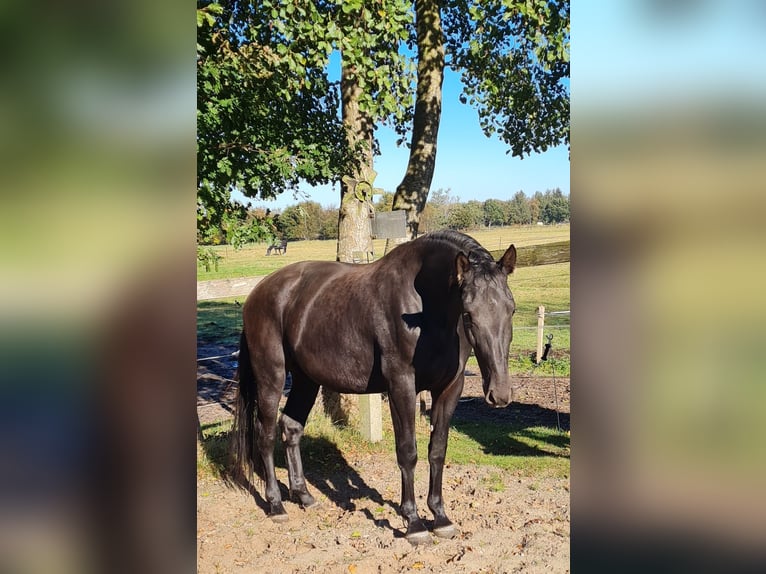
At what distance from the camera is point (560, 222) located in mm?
28828

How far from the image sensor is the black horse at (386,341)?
10.5ft

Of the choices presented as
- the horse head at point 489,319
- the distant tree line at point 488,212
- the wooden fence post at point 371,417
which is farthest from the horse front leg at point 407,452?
the distant tree line at point 488,212

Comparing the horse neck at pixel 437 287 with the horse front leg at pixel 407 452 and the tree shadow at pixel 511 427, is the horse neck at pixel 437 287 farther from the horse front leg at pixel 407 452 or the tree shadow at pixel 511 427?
the tree shadow at pixel 511 427

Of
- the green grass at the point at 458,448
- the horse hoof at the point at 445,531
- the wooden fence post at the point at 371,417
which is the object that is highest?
the wooden fence post at the point at 371,417

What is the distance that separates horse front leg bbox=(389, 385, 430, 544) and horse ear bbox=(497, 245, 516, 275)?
1.14 meters

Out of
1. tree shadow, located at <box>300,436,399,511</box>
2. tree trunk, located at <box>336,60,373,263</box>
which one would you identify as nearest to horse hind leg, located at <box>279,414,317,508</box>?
tree shadow, located at <box>300,436,399,511</box>

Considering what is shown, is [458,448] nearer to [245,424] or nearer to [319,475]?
[319,475]

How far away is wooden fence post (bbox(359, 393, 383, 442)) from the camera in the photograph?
20.2 ft

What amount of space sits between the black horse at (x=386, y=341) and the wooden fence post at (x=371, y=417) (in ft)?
3.87

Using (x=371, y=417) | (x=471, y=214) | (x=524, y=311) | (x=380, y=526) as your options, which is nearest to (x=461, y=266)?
(x=380, y=526)

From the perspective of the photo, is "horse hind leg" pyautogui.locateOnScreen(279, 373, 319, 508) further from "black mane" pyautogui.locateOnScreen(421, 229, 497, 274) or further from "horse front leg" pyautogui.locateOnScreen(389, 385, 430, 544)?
"black mane" pyautogui.locateOnScreen(421, 229, 497, 274)
